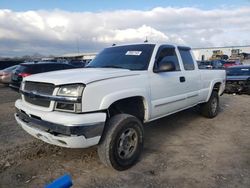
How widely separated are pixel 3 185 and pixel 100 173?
1.28 m

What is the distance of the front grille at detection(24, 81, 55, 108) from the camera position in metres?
3.44

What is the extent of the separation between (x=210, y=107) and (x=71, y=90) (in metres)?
4.60

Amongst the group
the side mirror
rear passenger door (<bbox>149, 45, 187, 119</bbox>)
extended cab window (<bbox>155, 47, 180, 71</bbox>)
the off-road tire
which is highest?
extended cab window (<bbox>155, 47, 180, 71</bbox>)

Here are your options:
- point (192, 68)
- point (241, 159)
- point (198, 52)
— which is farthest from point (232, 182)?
point (198, 52)

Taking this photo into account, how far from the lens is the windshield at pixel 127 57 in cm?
441

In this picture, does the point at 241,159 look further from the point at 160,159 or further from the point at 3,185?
the point at 3,185

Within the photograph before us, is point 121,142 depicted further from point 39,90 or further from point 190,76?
point 190,76

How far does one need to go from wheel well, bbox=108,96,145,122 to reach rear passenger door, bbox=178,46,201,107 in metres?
1.47

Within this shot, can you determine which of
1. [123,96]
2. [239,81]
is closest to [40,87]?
[123,96]

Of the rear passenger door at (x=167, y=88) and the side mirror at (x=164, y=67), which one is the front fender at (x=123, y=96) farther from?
the side mirror at (x=164, y=67)

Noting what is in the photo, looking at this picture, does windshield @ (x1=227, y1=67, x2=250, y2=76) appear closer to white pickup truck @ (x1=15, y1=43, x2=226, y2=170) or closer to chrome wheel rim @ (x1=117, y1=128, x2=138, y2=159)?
white pickup truck @ (x1=15, y1=43, x2=226, y2=170)

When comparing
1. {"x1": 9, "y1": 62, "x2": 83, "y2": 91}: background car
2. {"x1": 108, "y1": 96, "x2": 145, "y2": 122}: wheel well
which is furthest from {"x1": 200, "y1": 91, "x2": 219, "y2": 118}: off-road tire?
{"x1": 9, "y1": 62, "x2": 83, "y2": 91}: background car

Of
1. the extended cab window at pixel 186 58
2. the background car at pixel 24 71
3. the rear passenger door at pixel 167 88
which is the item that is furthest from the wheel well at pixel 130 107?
the background car at pixel 24 71

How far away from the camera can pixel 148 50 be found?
461 centimetres
